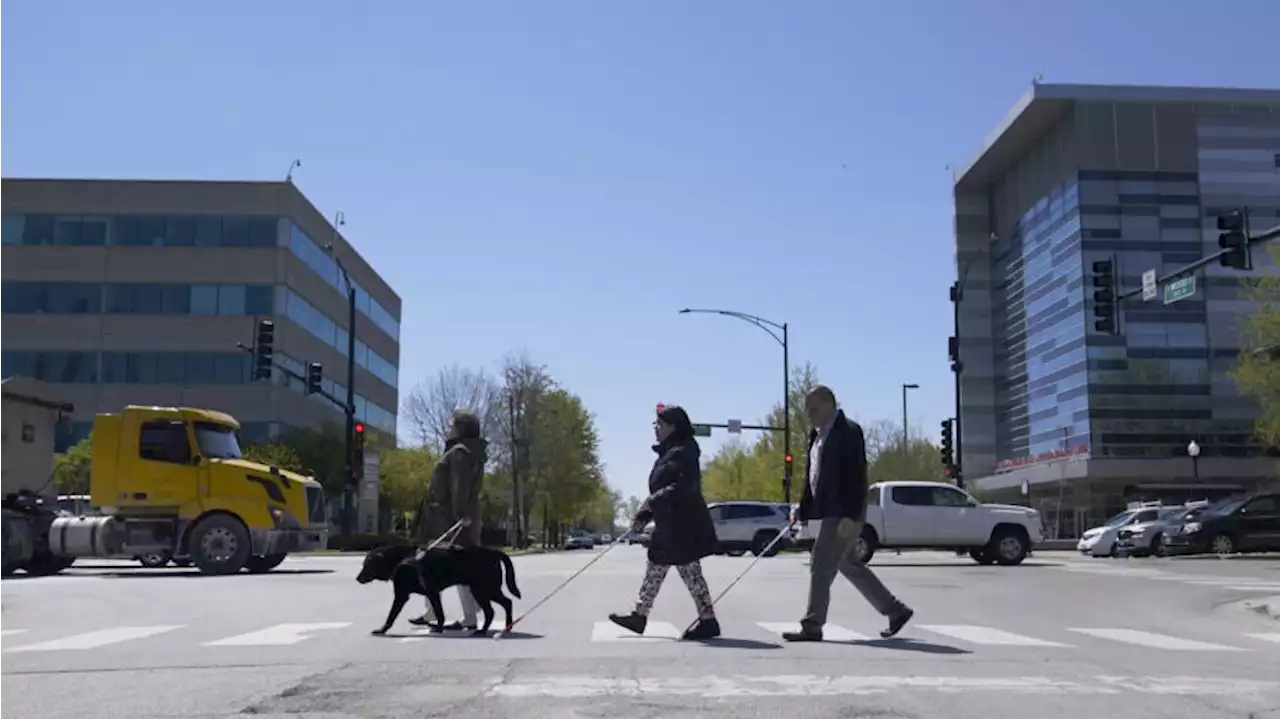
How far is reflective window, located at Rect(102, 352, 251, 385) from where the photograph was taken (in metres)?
63.6

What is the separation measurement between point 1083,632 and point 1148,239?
6738cm

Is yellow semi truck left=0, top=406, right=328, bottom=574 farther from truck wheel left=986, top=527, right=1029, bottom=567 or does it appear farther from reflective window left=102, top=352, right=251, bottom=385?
reflective window left=102, top=352, right=251, bottom=385

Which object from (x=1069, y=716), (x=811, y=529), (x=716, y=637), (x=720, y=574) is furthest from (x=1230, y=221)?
(x=1069, y=716)

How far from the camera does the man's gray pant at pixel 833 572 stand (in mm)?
9977

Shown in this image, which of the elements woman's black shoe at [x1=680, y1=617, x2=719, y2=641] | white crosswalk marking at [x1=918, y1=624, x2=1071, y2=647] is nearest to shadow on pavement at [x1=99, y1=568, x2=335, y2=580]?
woman's black shoe at [x1=680, y1=617, x2=719, y2=641]

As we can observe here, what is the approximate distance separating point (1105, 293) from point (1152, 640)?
14973mm

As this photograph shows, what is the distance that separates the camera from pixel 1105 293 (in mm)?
25141

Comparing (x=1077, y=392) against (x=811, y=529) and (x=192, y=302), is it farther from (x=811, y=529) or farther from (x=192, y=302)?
(x=811, y=529)

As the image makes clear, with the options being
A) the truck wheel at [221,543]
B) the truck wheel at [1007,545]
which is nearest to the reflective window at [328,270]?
the truck wheel at [221,543]

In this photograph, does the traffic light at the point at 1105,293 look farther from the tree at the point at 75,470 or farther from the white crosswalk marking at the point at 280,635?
the tree at the point at 75,470

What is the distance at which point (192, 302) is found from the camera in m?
64.4

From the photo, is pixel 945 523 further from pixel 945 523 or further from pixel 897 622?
pixel 897 622

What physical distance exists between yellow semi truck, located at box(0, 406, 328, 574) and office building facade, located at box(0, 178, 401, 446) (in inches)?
1548

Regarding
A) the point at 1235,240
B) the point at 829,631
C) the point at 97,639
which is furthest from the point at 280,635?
the point at 1235,240
